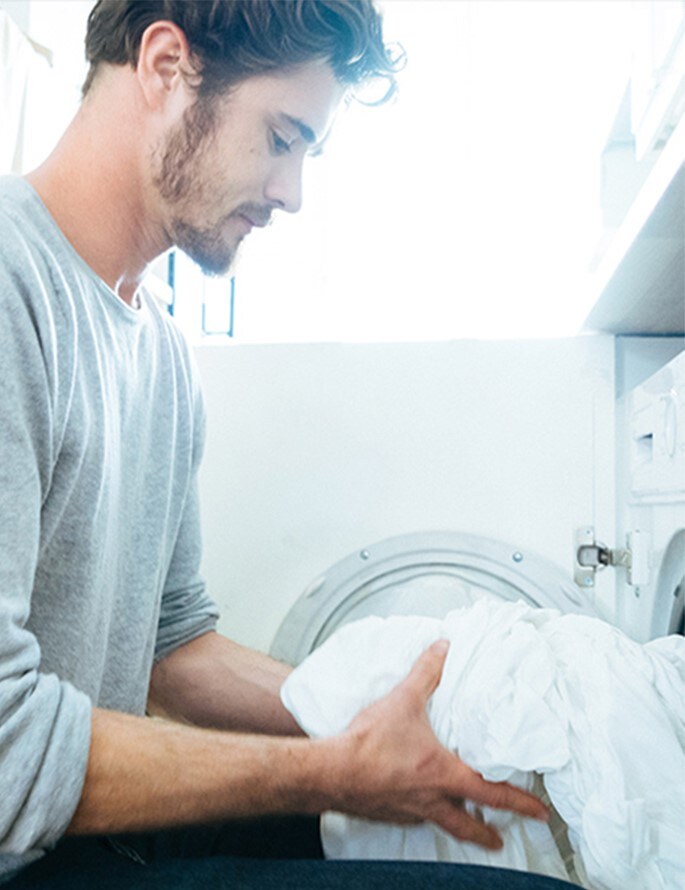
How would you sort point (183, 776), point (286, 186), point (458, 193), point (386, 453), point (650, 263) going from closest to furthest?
point (183, 776)
point (286, 186)
point (650, 263)
point (386, 453)
point (458, 193)

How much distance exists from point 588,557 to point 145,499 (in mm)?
837

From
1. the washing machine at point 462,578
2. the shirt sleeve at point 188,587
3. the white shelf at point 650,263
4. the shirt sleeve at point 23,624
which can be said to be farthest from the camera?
the washing machine at point 462,578

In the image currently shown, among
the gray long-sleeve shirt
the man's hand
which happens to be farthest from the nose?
the man's hand

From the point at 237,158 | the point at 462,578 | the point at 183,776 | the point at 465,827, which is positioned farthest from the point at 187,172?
the point at 462,578

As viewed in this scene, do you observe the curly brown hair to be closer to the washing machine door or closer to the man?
the man

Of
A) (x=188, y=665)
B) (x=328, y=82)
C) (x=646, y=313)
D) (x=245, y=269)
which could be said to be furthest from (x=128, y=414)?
(x=245, y=269)

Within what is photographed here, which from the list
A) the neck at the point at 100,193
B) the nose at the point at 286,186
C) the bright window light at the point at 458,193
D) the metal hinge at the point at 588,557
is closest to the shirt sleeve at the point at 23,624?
the neck at the point at 100,193

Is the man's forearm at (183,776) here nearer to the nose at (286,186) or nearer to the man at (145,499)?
the man at (145,499)

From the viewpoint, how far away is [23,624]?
76 cm

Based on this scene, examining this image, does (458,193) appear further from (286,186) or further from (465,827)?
(465,827)

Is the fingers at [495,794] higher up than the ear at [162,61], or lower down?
lower down

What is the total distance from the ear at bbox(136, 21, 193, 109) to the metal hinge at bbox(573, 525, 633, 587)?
101cm

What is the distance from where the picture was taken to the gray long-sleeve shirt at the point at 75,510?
70 centimetres

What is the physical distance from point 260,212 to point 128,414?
32 cm
